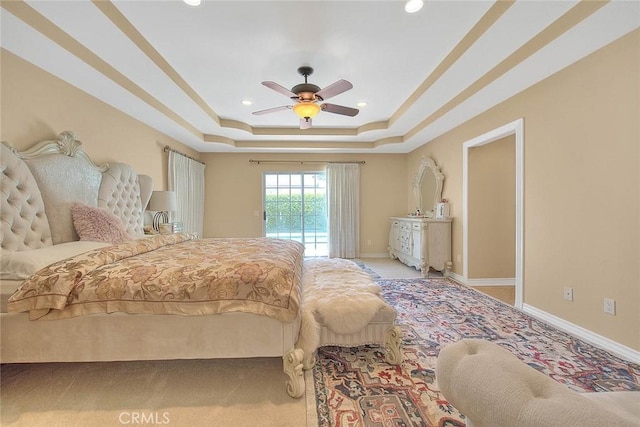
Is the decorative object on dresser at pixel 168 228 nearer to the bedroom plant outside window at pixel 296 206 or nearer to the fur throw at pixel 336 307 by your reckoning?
the bedroom plant outside window at pixel 296 206

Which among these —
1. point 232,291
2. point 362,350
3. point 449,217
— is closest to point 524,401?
point 232,291

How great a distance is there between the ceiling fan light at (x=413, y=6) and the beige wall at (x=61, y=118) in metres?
3.07

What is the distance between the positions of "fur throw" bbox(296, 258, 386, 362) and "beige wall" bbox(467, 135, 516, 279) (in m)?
2.62

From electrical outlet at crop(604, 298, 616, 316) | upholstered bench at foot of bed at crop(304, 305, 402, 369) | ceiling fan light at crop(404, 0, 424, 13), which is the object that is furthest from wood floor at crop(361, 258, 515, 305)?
ceiling fan light at crop(404, 0, 424, 13)

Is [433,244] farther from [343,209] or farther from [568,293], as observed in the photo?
[343,209]

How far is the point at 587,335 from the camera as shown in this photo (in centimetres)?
239

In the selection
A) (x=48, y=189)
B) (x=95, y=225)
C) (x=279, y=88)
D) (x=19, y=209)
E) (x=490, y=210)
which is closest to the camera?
(x=19, y=209)

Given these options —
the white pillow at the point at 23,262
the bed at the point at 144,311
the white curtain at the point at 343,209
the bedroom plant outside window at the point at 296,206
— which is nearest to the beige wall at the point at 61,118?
the white pillow at the point at 23,262

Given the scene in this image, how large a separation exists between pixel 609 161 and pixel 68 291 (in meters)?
3.87

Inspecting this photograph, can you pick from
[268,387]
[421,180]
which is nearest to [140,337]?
[268,387]

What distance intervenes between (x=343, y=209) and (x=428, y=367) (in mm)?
4461

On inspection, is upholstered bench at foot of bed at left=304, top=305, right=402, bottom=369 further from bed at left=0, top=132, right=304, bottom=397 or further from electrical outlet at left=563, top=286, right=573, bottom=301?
electrical outlet at left=563, top=286, right=573, bottom=301

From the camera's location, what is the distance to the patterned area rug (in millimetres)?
1581

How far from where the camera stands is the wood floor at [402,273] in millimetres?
3671
